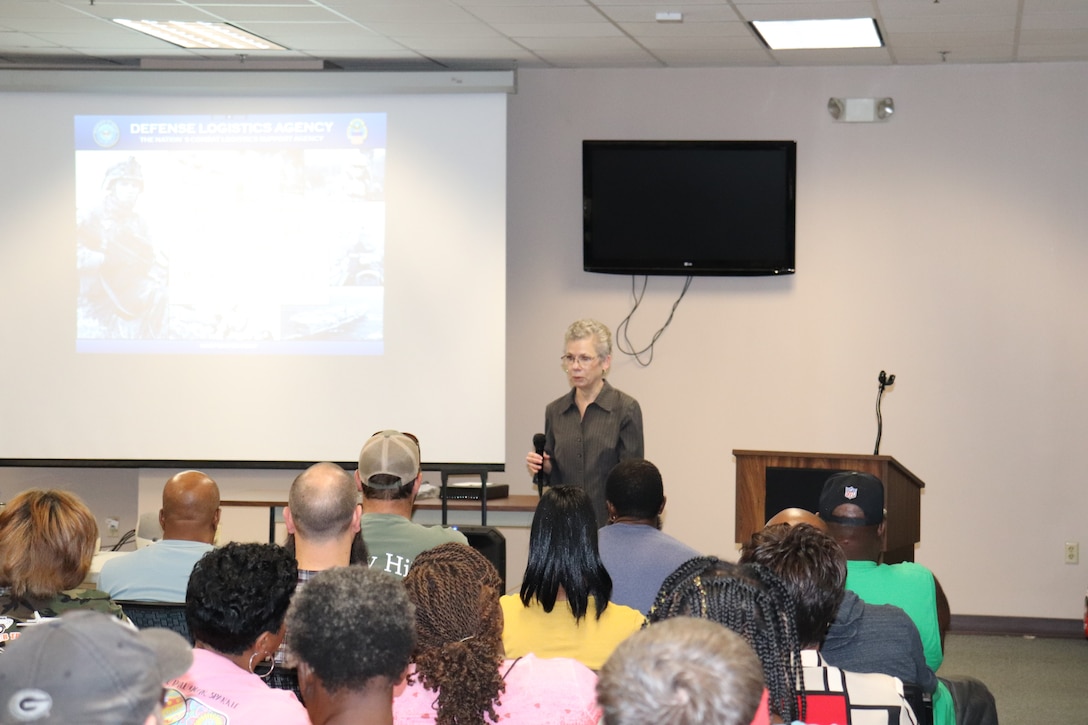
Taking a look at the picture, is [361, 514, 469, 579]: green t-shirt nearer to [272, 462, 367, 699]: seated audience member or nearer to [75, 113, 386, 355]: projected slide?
[272, 462, 367, 699]: seated audience member

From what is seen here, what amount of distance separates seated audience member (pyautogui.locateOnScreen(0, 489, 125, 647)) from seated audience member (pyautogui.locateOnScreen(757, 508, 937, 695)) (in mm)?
1610

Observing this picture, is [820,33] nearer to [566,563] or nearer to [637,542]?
[637,542]

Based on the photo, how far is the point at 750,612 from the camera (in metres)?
1.92

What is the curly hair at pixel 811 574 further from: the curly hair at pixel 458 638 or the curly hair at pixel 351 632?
the curly hair at pixel 351 632

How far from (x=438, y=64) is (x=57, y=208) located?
227cm

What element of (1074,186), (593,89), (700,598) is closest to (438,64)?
(593,89)

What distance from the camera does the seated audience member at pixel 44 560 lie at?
2760mm

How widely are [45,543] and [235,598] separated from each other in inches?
33.8

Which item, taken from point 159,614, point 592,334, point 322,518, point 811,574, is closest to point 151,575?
point 159,614

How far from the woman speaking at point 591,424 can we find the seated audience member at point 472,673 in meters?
2.79

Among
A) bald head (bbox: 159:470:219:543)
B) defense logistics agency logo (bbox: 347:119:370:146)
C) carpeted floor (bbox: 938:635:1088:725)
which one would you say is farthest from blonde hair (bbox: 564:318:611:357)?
carpeted floor (bbox: 938:635:1088:725)

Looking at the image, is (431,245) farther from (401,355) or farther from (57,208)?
(57,208)

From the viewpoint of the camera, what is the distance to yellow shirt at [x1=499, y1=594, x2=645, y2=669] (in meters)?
2.71

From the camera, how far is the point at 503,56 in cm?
643
